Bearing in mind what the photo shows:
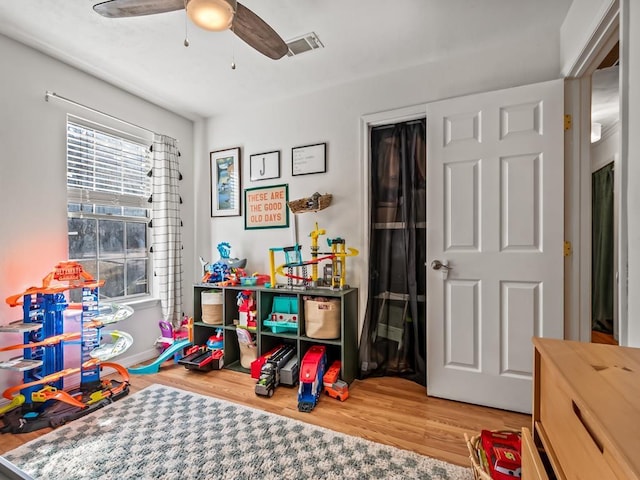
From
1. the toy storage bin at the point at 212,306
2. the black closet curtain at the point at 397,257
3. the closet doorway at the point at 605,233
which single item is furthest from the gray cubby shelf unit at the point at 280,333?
the closet doorway at the point at 605,233

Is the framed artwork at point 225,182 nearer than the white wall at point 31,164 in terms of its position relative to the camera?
No

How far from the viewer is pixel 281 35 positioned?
1.96 meters

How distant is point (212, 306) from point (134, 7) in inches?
81.3

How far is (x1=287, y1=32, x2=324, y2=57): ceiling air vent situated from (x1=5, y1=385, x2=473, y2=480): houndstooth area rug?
239cm

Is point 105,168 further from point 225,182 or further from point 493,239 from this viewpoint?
point 493,239

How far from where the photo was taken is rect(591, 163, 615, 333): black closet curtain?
351 cm

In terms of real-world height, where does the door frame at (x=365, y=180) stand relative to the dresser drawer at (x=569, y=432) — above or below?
above

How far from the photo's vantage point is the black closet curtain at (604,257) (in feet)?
11.5

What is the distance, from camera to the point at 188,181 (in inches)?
126

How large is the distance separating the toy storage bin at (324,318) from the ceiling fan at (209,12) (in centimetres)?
165

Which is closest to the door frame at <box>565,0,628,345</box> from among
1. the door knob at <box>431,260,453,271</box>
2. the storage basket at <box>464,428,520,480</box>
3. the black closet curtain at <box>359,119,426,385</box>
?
the door knob at <box>431,260,453,271</box>

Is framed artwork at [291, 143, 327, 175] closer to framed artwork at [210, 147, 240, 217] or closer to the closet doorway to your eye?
framed artwork at [210, 147, 240, 217]

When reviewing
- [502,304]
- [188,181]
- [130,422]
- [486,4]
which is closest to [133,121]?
[188,181]

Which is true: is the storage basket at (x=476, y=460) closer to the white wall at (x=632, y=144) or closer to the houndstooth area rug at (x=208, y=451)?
the houndstooth area rug at (x=208, y=451)
